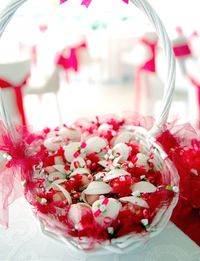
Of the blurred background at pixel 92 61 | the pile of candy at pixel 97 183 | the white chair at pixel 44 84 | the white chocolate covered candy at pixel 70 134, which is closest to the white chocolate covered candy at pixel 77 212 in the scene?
the pile of candy at pixel 97 183

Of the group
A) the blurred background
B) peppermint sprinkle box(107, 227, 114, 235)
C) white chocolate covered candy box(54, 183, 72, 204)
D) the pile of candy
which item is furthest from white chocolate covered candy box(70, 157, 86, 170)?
the blurred background

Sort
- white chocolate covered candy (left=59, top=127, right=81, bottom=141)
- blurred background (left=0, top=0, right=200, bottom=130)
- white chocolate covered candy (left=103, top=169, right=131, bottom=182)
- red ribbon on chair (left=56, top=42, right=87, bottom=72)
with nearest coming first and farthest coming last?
white chocolate covered candy (left=103, top=169, right=131, bottom=182) → white chocolate covered candy (left=59, top=127, right=81, bottom=141) → blurred background (left=0, top=0, right=200, bottom=130) → red ribbon on chair (left=56, top=42, right=87, bottom=72)

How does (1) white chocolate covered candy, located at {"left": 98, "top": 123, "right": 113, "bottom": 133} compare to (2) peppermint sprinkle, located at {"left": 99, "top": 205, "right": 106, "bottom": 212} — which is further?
(1) white chocolate covered candy, located at {"left": 98, "top": 123, "right": 113, "bottom": 133}

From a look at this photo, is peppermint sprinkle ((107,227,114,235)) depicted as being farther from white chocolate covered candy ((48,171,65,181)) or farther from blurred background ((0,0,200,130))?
blurred background ((0,0,200,130))

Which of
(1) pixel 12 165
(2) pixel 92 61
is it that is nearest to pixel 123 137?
(1) pixel 12 165

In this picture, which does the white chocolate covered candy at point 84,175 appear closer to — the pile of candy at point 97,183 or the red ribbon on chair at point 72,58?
the pile of candy at point 97,183

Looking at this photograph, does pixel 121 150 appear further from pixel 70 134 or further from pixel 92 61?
pixel 92 61

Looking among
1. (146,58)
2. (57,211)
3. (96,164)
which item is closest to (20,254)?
(57,211)

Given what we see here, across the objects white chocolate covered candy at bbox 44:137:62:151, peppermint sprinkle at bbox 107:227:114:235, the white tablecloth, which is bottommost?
the white tablecloth

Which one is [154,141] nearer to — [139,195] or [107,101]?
[139,195]
